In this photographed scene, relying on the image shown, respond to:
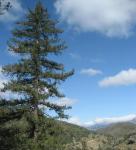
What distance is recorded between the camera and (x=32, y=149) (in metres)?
28.8

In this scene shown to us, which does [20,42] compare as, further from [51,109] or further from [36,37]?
[51,109]

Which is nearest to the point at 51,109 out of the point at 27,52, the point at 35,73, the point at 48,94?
the point at 48,94

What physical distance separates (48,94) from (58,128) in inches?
122

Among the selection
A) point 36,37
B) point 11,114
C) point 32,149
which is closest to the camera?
point 32,149

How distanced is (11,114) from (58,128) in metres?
4.20

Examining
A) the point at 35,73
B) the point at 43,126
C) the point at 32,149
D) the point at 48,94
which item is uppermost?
the point at 35,73

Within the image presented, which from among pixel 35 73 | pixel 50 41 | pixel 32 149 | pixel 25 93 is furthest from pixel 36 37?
pixel 32 149

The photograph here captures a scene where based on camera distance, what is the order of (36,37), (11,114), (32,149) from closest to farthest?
(32,149) → (11,114) → (36,37)

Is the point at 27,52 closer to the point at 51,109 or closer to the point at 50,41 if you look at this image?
the point at 50,41

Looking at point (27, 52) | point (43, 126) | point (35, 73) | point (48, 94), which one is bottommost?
point (43, 126)

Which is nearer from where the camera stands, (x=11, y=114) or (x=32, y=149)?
(x=32, y=149)

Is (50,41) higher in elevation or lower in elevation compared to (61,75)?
higher

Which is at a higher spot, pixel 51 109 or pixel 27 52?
pixel 27 52

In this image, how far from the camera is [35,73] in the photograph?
3162 centimetres
